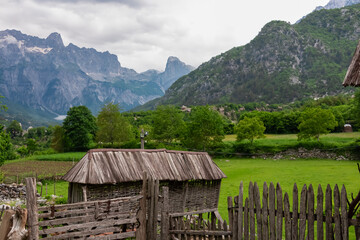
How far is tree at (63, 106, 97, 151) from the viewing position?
67.4 m

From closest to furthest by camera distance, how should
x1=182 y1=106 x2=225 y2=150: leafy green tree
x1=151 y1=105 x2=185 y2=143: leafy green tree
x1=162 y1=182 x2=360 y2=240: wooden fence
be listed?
x1=162 y1=182 x2=360 y2=240: wooden fence < x1=182 y1=106 x2=225 y2=150: leafy green tree < x1=151 y1=105 x2=185 y2=143: leafy green tree

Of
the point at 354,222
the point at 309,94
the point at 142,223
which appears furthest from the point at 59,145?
the point at 309,94

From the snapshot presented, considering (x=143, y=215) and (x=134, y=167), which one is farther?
(x=134, y=167)

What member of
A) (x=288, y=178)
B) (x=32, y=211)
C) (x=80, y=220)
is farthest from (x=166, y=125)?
(x=32, y=211)

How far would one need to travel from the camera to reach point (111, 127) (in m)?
66.2

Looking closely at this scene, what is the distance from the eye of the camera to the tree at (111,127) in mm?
65750

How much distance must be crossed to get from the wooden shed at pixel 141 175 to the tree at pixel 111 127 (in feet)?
162

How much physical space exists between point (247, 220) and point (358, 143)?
4806 centimetres

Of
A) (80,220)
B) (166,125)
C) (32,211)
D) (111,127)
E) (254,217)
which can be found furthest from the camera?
(111,127)

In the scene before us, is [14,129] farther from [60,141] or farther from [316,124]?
A: [316,124]

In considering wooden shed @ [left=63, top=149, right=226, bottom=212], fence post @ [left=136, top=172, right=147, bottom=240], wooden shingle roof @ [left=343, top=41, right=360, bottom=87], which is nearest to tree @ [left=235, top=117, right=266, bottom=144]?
wooden shed @ [left=63, top=149, right=226, bottom=212]

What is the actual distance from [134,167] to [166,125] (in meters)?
47.3

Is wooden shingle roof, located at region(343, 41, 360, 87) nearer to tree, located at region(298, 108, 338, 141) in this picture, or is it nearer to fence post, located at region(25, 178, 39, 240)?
fence post, located at region(25, 178, 39, 240)

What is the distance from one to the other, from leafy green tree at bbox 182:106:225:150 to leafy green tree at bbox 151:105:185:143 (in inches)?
173
